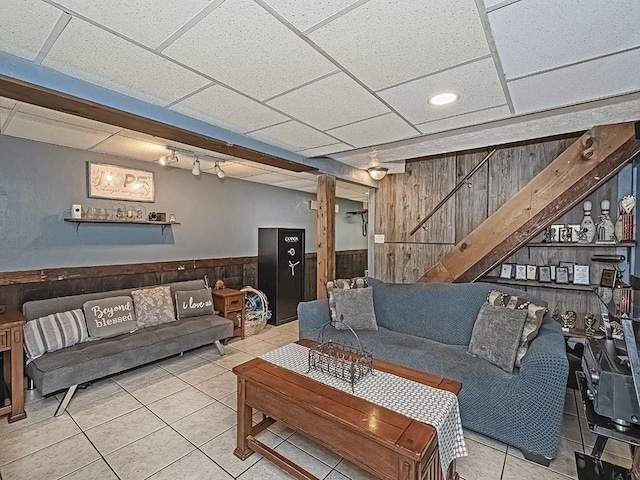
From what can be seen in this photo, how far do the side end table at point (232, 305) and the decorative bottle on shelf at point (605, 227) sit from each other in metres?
4.13

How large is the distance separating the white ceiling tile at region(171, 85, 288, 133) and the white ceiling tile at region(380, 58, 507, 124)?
0.90 meters

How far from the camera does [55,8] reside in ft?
4.20

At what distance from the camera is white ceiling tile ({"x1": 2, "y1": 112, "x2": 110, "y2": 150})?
255cm

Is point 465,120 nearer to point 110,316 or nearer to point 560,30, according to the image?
point 560,30

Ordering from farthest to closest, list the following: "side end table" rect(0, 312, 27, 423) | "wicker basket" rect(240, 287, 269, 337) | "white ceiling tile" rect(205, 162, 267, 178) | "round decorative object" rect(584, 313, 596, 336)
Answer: "wicker basket" rect(240, 287, 269, 337), "white ceiling tile" rect(205, 162, 267, 178), "round decorative object" rect(584, 313, 596, 336), "side end table" rect(0, 312, 27, 423)

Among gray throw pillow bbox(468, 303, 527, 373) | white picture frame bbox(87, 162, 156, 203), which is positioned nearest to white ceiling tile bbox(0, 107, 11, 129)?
white picture frame bbox(87, 162, 156, 203)

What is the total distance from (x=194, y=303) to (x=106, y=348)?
3.64 feet

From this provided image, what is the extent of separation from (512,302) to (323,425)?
1.85 m

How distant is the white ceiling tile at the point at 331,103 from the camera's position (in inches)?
76.2

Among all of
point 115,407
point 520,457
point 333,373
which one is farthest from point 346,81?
point 115,407

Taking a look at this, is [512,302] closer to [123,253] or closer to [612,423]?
[612,423]

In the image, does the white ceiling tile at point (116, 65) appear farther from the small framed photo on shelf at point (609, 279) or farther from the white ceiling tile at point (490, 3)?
the small framed photo on shelf at point (609, 279)

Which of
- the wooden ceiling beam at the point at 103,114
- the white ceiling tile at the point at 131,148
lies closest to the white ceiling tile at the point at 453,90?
the wooden ceiling beam at the point at 103,114

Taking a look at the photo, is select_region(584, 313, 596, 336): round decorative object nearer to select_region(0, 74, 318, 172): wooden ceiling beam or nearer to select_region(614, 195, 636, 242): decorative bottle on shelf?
select_region(614, 195, 636, 242): decorative bottle on shelf
